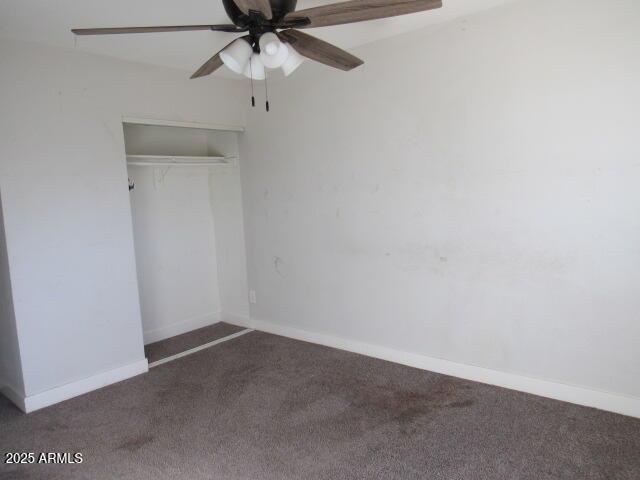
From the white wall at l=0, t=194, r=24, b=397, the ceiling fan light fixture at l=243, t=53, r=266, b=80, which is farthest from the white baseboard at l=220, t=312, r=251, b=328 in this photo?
the ceiling fan light fixture at l=243, t=53, r=266, b=80

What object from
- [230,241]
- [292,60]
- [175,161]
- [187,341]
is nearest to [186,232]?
[230,241]

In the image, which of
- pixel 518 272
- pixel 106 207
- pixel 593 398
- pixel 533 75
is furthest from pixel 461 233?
pixel 106 207

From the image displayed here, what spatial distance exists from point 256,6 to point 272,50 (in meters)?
0.26

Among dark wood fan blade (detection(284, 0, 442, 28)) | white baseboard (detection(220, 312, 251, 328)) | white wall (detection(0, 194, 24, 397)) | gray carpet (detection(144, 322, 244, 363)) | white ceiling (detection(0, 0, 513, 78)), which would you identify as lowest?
gray carpet (detection(144, 322, 244, 363))

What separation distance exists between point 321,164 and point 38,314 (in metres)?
2.29

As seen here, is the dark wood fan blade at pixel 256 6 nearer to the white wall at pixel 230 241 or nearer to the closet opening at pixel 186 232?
the closet opening at pixel 186 232

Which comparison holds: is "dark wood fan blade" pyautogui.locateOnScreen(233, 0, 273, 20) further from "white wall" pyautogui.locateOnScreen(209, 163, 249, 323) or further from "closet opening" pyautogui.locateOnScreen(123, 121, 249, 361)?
"white wall" pyautogui.locateOnScreen(209, 163, 249, 323)

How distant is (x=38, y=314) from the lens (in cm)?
288

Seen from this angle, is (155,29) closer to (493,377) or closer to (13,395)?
(13,395)

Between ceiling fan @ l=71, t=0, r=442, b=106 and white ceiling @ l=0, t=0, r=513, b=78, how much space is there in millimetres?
587

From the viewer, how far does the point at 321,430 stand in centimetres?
249

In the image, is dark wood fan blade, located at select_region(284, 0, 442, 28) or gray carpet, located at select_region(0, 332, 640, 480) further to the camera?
gray carpet, located at select_region(0, 332, 640, 480)

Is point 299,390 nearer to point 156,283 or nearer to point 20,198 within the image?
point 156,283

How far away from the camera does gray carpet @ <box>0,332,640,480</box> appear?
7.07 feet
